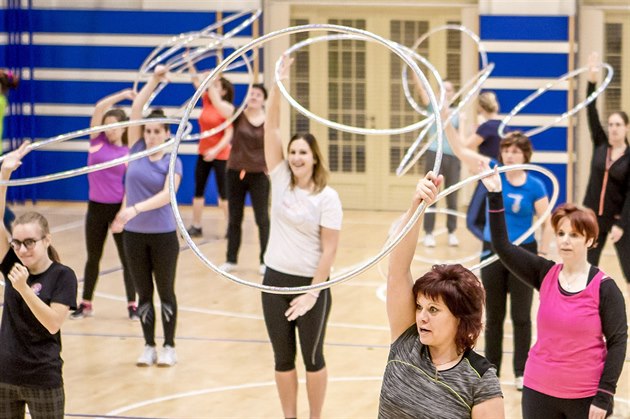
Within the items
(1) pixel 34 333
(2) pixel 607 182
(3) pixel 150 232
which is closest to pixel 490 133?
(2) pixel 607 182

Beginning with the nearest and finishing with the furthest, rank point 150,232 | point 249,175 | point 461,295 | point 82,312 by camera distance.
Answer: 1. point 461,295
2. point 150,232
3. point 82,312
4. point 249,175

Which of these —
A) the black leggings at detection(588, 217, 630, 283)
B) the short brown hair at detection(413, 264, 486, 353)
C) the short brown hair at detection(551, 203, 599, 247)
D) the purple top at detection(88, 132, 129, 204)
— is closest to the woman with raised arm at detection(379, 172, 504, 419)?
the short brown hair at detection(413, 264, 486, 353)

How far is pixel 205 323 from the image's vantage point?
9.59m

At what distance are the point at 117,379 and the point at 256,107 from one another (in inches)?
181

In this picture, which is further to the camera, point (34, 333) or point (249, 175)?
point (249, 175)

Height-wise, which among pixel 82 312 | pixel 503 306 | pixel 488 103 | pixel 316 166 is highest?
pixel 488 103

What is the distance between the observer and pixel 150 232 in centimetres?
793

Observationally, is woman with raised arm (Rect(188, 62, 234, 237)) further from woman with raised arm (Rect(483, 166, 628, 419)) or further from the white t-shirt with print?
woman with raised arm (Rect(483, 166, 628, 419))

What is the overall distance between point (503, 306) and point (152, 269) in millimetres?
2587

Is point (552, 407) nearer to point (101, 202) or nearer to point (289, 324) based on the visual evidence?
point (289, 324)

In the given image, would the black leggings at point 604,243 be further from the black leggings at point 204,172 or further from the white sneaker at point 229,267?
the black leggings at point 204,172

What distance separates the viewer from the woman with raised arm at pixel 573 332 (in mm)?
5000

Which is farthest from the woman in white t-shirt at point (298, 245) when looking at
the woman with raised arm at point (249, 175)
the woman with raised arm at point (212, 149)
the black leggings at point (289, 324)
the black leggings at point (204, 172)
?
the black leggings at point (204, 172)

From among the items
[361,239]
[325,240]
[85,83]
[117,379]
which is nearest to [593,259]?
[325,240]
